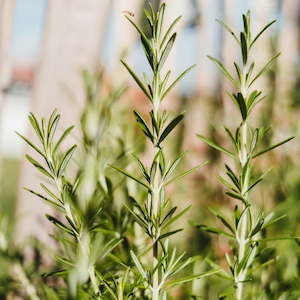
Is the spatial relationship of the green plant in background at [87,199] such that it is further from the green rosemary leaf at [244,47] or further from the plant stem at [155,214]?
the green rosemary leaf at [244,47]

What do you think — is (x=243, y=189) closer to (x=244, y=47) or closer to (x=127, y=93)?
(x=244, y=47)

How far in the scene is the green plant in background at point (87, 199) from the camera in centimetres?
34

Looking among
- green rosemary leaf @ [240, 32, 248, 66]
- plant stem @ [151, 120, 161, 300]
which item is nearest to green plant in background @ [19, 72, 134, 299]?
plant stem @ [151, 120, 161, 300]

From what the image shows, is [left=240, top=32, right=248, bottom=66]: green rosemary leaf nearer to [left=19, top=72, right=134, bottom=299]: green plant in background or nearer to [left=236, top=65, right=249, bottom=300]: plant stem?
[left=236, top=65, right=249, bottom=300]: plant stem

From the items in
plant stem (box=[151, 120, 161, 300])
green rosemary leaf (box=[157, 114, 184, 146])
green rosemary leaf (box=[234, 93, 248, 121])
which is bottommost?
plant stem (box=[151, 120, 161, 300])

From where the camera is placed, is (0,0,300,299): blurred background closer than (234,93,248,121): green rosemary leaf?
No

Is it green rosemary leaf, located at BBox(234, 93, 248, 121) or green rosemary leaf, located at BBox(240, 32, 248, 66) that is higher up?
green rosemary leaf, located at BBox(240, 32, 248, 66)

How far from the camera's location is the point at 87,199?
44cm

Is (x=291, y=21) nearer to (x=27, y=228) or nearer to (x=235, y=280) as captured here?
(x=27, y=228)

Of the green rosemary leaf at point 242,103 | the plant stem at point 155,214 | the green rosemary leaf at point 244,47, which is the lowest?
the plant stem at point 155,214

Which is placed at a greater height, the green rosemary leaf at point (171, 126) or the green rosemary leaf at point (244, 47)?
the green rosemary leaf at point (244, 47)

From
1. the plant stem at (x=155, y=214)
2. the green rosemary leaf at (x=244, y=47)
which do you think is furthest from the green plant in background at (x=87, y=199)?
the green rosemary leaf at (x=244, y=47)

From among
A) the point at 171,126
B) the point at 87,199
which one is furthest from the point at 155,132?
the point at 87,199

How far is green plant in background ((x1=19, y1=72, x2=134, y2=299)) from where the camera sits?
34 centimetres
